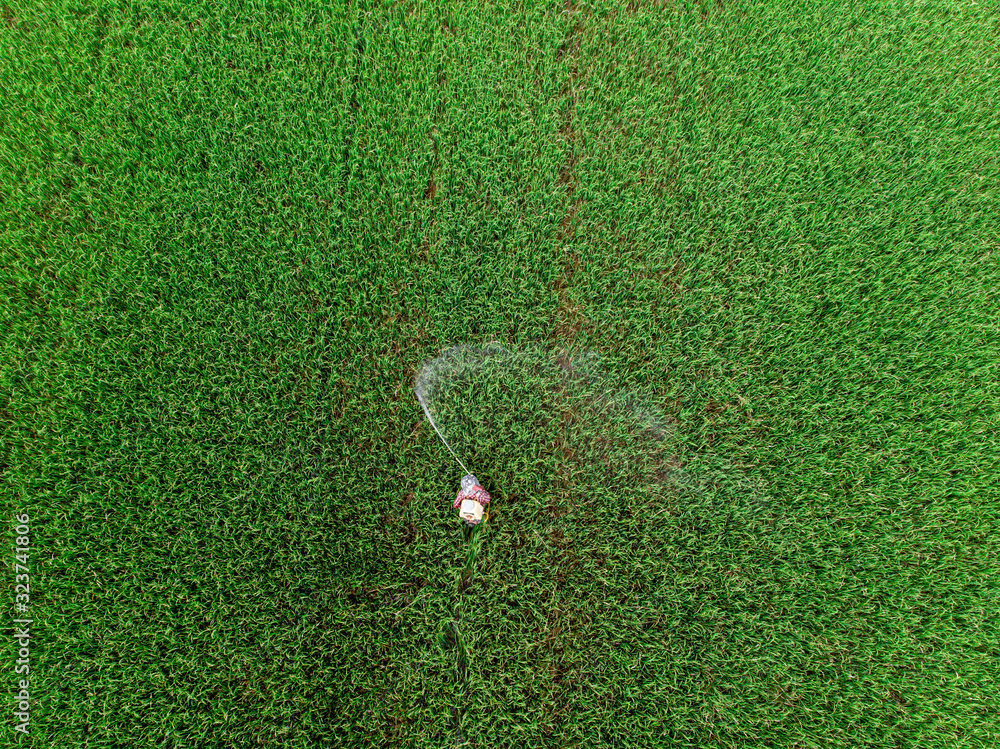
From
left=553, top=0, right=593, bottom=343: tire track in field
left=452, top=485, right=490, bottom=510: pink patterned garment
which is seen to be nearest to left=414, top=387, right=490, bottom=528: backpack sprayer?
left=452, top=485, right=490, bottom=510: pink patterned garment

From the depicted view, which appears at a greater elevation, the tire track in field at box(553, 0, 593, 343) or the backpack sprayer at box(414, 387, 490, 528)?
the tire track in field at box(553, 0, 593, 343)

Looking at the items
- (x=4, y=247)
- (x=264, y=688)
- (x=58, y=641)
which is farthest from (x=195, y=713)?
(x=4, y=247)

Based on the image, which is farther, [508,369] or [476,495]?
[508,369]

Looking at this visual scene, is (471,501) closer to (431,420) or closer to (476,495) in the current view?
(476,495)

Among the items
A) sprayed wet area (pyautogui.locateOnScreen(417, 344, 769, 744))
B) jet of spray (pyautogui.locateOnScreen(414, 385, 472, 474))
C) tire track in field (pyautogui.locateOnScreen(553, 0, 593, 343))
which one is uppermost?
tire track in field (pyautogui.locateOnScreen(553, 0, 593, 343))

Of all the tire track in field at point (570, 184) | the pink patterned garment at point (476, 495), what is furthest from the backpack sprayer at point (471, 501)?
the tire track in field at point (570, 184)

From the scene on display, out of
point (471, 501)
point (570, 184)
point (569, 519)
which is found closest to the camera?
point (471, 501)

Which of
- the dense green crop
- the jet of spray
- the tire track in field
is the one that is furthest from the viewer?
the tire track in field

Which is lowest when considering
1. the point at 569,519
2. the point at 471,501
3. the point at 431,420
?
the point at 569,519

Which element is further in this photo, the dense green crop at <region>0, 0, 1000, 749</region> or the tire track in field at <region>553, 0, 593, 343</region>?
the tire track in field at <region>553, 0, 593, 343</region>

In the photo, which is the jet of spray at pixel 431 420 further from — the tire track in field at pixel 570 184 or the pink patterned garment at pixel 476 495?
the tire track in field at pixel 570 184

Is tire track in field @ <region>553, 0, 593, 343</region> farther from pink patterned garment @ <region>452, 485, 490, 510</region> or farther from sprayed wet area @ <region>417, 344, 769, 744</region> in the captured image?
pink patterned garment @ <region>452, 485, 490, 510</region>

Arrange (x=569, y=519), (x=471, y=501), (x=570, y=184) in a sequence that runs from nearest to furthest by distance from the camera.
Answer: (x=471, y=501) < (x=569, y=519) < (x=570, y=184)

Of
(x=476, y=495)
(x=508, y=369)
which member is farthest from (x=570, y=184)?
(x=476, y=495)
